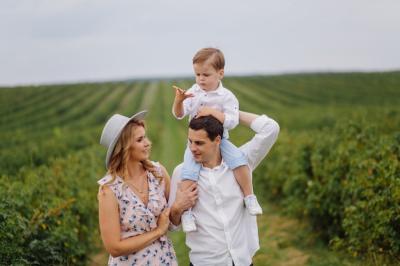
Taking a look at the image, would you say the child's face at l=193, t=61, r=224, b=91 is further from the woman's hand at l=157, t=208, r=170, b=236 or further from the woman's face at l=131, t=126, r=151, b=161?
the woman's hand at l=157, t=208, r=170, b=236

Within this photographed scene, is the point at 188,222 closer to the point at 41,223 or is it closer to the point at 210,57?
the point at 210,57

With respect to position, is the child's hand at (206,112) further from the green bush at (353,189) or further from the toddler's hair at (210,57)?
the green bush at (353,189)

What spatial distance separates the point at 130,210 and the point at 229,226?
680 millimetres

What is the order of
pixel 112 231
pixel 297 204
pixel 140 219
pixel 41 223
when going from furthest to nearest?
pixel 297 204 < pixel 41 223 < pixel 140 219 < pixel 112 231

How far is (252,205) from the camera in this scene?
3.41m

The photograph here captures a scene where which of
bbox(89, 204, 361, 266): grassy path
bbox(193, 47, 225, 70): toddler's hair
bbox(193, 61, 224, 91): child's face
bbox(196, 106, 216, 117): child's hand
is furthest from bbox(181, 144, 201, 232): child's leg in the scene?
bbox(89, 204, 361, 266): grassy path

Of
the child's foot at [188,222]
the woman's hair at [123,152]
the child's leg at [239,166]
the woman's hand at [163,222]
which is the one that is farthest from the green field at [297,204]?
the child's leg at [239,166]

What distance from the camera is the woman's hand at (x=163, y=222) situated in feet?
11.0

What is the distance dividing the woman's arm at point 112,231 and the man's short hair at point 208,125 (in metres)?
0.72

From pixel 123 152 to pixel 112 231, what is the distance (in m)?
0.54

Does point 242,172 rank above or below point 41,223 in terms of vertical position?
above

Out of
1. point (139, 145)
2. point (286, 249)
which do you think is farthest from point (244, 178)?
point (286, 249)

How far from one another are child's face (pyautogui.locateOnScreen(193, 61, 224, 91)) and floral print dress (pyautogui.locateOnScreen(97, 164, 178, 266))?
0.86 m

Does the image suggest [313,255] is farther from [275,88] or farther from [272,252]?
[275,88]
